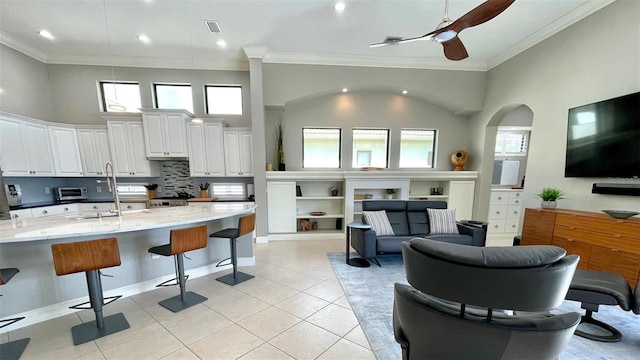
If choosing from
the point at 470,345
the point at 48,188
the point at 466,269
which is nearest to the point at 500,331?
the point at 470,345

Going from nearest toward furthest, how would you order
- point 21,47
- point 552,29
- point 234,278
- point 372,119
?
1. point 234,278
2. point 552,29
3. point 21,47
4. point 372,119

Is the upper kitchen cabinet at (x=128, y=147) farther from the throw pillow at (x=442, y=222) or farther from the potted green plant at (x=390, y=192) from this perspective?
the throw pillow at (x=442, y=222)

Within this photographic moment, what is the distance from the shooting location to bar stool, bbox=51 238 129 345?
5.94 feet

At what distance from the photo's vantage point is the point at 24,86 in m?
4.13

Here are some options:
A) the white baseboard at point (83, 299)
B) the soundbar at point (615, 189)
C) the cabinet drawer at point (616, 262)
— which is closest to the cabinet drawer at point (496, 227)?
the soundbar at point (615, 189)

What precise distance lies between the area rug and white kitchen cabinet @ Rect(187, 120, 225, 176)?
130 inches

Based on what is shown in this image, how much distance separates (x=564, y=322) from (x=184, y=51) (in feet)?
19.8

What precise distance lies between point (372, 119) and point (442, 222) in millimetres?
2797

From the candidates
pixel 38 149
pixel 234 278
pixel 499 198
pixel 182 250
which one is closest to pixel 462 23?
pixel 182 250

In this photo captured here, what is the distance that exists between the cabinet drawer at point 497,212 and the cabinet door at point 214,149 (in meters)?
6.18

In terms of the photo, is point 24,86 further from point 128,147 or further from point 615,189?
point 615,189

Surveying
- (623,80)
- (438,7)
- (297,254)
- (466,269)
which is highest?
(438,7)

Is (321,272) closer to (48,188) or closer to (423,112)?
(423,112)

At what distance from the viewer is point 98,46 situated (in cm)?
Answer: 413
